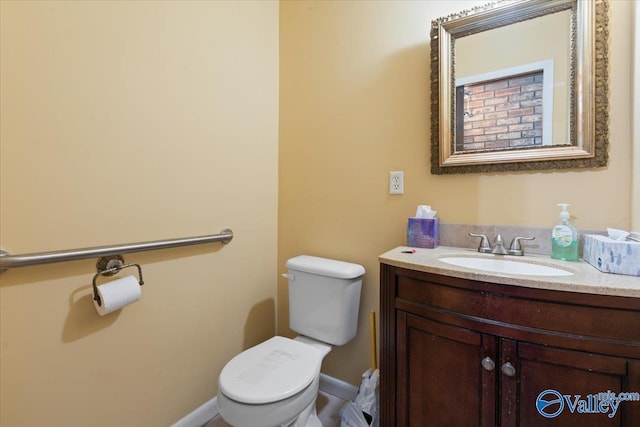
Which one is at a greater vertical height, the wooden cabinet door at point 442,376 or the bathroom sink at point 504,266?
the bathroom sink at point 504,266

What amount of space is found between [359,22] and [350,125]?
53 centimetres

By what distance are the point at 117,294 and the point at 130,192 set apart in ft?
1.27

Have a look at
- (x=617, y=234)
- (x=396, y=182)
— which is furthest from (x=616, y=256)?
(x=396, y=182)

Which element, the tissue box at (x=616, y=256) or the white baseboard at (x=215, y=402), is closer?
the tissue box at (x=616, y=256)

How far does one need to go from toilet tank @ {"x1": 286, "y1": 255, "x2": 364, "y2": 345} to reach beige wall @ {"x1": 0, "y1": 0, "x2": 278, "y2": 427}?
31 centimetres

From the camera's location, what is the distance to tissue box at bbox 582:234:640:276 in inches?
31.6

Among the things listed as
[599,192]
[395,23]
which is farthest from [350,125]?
[599,192]

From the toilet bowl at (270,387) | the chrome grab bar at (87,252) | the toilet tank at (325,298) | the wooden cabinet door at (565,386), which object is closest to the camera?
the wooden cabinet door at (565,386)

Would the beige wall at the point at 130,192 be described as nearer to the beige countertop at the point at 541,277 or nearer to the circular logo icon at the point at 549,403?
the beige countertop at the point at 541,277

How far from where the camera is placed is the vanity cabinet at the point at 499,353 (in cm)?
73

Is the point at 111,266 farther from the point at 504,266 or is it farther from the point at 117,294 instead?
the point at 504,266

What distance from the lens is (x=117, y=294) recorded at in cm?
101

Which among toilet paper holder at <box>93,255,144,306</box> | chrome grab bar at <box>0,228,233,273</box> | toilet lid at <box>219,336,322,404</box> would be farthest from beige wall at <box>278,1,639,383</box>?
toilet paper holder at <box>93,255,144,306</box>

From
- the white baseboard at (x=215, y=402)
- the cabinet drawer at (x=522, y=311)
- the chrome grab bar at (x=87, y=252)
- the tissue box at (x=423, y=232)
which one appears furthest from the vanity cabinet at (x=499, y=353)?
the chrome grab bar at (x=87, y=252)
